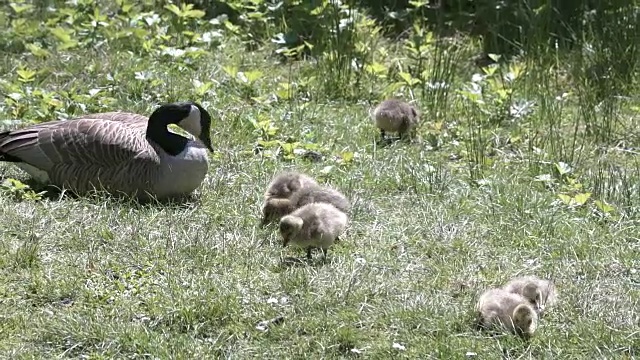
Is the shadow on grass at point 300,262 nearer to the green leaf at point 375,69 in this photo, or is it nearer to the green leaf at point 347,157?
the green leaf at point 347,157

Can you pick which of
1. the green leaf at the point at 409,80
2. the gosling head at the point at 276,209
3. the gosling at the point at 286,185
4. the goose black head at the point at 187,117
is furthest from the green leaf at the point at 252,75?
the gosling head at the point at 276,209

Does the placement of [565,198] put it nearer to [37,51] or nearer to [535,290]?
[535,290]

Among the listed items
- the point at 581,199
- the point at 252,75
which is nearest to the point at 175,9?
the point at 252,75

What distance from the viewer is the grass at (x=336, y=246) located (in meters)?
5.93

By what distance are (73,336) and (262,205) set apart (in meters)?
2.02

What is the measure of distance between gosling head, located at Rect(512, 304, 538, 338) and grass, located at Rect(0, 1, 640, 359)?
0.25 feet

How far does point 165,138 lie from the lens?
8.00 metres

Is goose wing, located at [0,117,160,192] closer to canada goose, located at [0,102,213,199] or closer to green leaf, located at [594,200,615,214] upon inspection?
canada goose, located at [0,102,213,199]

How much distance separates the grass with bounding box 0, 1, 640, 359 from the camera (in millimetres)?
5926

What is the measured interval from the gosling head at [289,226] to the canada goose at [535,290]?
4.00ft

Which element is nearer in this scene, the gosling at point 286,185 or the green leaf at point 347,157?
the gosling at point 286,185

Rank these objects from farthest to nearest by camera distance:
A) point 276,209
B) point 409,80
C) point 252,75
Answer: point 409,80 < point 252,75 < point 276,209

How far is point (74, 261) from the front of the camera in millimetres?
6711

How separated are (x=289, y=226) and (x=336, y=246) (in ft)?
1.83
